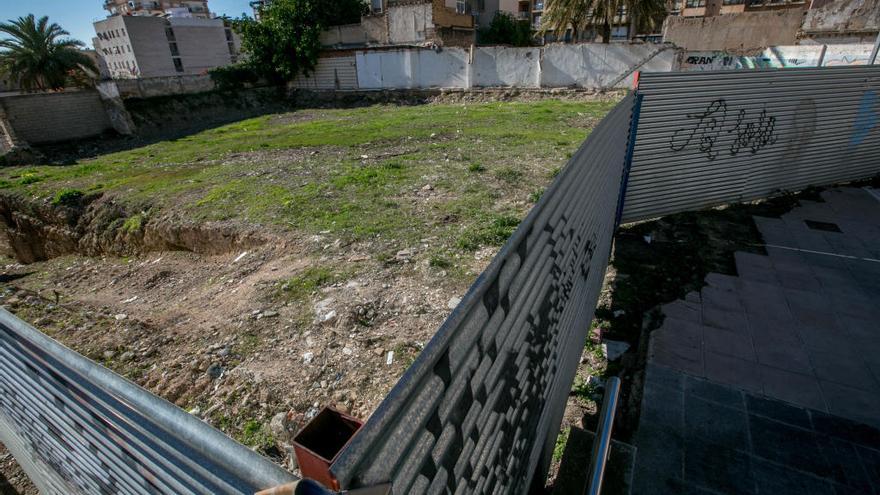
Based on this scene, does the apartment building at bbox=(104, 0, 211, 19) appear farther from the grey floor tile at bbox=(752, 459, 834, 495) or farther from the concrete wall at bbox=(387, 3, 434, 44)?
the grey floor tile at bbox=(752, 459, 834, 495)

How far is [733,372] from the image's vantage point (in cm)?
321

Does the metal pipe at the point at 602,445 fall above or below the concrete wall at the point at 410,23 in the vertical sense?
below

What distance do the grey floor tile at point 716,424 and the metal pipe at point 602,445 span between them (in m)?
1.01

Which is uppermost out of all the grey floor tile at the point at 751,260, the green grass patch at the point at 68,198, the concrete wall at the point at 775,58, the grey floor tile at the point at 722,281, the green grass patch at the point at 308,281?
the concrete wall at the point at 775,58

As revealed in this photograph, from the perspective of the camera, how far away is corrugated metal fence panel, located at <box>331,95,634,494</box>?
0.81 m

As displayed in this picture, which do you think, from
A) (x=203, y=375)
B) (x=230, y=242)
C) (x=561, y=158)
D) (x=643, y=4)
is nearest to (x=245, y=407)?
(x=203, y=375)

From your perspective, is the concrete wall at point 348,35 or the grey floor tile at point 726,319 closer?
the grey floor tile at point 726,319

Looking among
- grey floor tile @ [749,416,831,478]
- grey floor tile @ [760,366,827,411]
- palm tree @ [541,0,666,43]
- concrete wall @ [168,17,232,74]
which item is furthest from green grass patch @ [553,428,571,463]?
concrete wall @ [168,17,232,74]

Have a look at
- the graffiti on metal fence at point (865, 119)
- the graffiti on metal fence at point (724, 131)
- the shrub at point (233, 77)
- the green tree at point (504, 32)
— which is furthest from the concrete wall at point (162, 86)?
the green tree at point (504, 32)

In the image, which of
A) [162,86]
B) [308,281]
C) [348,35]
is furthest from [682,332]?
[348,35]

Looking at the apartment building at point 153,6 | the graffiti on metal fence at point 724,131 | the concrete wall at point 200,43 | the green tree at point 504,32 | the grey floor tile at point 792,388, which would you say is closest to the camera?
the grey floor tile at point 792,388

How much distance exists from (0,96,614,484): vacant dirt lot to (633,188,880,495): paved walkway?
0.66 metres

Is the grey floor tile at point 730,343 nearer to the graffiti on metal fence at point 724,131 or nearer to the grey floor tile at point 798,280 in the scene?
the grey floor tile at point 798,280

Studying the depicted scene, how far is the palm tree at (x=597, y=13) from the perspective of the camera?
1722cm
